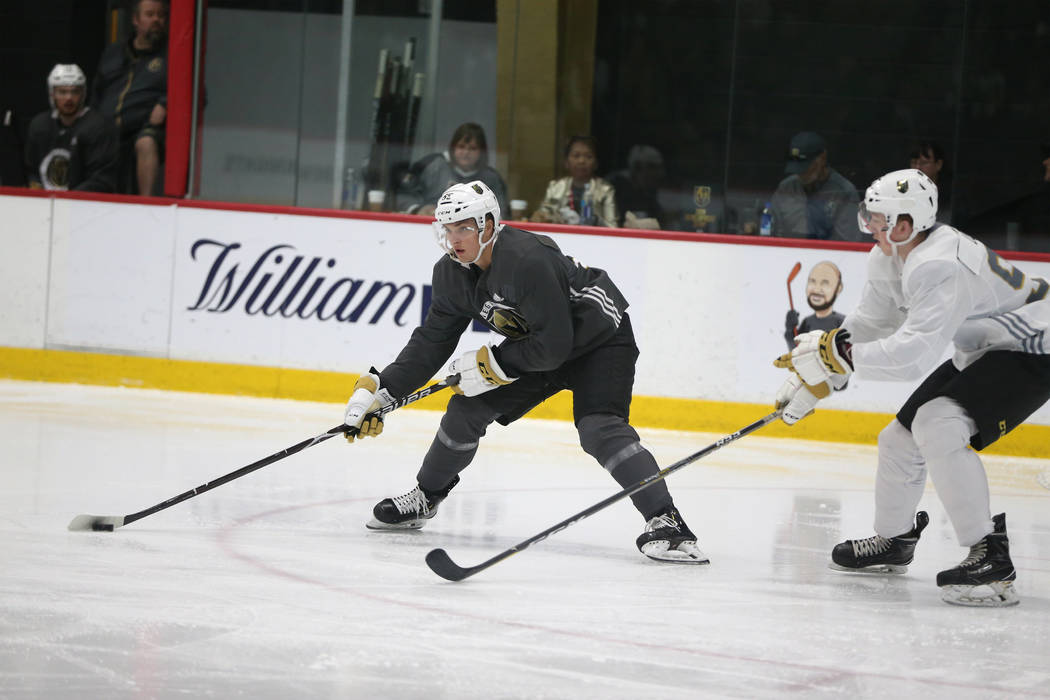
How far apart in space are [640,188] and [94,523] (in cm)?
392

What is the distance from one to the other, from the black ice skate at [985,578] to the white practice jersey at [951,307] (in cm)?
45

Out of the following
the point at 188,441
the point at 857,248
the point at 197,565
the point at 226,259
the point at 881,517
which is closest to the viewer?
the point at 197,565

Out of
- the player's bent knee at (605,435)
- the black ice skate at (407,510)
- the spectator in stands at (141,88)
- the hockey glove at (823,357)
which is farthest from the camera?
the spectator in stands at (141,88)

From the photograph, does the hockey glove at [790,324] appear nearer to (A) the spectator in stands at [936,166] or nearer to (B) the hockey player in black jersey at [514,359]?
(A) the spectator in stands at [936,166]

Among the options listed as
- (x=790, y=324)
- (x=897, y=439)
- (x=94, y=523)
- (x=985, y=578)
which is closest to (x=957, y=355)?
(x=897, y=439)

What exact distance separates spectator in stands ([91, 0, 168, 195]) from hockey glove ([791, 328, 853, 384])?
187 inches

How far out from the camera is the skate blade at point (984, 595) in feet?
10.4

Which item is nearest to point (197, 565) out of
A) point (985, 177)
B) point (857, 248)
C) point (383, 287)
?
point (383, 287)

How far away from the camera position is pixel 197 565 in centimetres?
318

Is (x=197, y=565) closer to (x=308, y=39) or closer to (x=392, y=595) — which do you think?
(x=392, y=595)

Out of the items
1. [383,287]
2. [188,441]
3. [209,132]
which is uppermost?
[209,132]

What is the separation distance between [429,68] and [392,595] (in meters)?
4.43

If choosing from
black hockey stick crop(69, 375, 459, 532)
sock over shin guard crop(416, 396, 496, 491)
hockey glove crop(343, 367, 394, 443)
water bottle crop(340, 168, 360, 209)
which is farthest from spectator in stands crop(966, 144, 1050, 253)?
hockey glove crop(343, 367, 394, 443)

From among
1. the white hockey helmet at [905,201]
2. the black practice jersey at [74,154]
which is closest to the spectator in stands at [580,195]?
the black practice jersey at [74,154]
